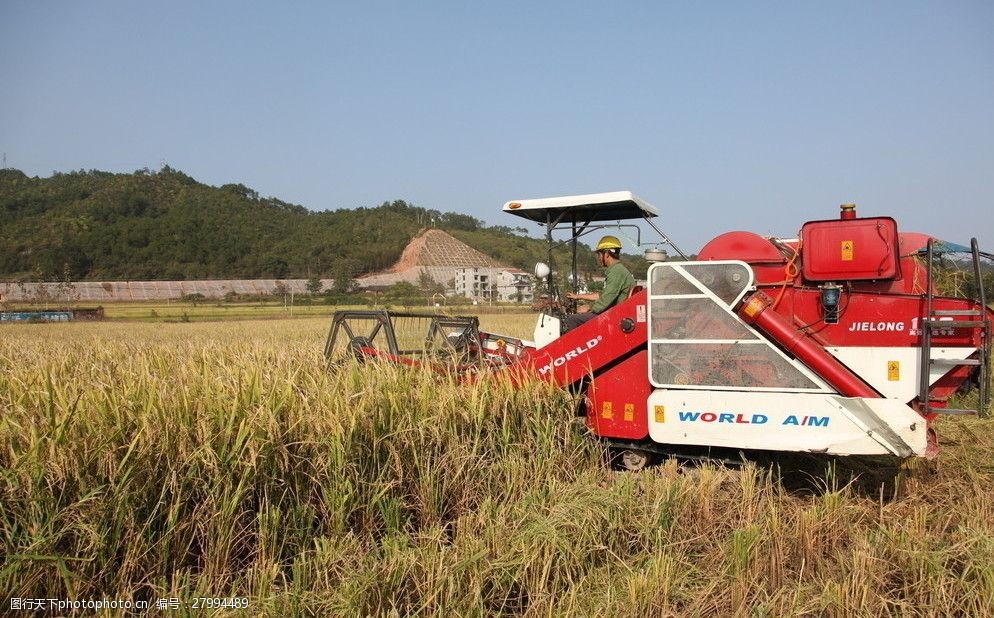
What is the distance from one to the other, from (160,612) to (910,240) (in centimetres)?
595

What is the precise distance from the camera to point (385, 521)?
3.54 metres

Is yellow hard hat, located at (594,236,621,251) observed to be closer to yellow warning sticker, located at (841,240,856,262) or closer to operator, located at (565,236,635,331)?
operator, located at (565,236,635,331)

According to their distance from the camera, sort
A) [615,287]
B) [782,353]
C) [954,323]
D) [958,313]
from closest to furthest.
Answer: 1. [954,323]
2. [958,313]
3. [782,353]
4. [615,287]

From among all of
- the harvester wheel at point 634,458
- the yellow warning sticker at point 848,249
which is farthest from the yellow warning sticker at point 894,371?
the harvester wheel at point 634,458

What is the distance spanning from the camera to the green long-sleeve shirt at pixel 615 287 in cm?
561

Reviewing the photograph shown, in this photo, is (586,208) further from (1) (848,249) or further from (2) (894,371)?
(2) (894,371)

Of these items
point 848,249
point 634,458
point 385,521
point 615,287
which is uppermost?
point 848,249

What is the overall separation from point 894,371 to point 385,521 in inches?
149

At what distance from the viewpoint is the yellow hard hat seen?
6.05m

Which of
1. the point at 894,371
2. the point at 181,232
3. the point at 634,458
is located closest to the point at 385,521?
the point at 634,458

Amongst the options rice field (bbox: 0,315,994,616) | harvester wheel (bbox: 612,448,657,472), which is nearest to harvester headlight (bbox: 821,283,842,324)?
rice field (bbox: 0,315,994,616)

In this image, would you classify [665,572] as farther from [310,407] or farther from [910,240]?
[910,240]

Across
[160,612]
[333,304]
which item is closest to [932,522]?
[160,612]

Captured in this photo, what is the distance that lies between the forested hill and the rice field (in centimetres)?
6031
